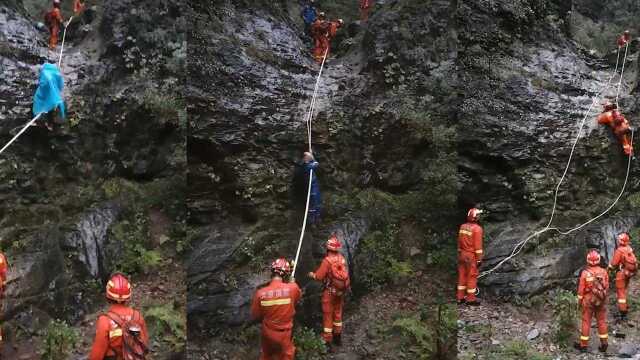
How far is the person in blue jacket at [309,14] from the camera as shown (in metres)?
5.62

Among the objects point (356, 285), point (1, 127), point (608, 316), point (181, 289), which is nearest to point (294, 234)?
point (356, 285)

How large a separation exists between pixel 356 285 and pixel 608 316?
9.38 ft

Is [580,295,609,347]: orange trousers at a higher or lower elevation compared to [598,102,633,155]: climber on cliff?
→ lower

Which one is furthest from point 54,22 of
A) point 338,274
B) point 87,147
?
point 338,274

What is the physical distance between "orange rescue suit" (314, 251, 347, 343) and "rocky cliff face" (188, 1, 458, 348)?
12.9 inches

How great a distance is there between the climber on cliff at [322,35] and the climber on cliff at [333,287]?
237 centimetres

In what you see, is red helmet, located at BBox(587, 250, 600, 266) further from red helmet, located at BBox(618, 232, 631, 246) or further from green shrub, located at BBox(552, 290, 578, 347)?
red helmet, located at BBox(618, 232, 631, 246)

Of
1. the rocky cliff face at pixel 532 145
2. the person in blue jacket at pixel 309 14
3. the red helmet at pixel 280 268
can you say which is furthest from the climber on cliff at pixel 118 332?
the rocky cliff face at pixel 532 145

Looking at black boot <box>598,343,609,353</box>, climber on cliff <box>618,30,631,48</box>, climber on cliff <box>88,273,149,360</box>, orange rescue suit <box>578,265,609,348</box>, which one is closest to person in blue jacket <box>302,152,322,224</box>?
climber on cliff <box>88,273,149,360</box>

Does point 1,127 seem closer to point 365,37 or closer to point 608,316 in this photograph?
point 365,37

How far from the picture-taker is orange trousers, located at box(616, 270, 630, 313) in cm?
491

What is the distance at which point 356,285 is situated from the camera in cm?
522

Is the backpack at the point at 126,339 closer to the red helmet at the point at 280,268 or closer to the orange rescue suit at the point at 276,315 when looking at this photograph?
the orange rescue suit at the point at 276,315

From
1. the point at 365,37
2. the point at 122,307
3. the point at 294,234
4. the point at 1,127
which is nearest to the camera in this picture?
the point at 122,307
